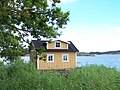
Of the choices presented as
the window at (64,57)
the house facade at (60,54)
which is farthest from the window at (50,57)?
the window at (64,57)

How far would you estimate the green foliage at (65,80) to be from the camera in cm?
1089

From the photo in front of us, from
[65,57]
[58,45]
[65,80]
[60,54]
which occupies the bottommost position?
[65,80]

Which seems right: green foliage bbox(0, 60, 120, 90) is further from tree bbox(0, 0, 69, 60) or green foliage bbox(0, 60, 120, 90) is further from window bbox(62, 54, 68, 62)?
window bbox(62, 54, 68, 62)

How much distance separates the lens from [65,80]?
453 inches

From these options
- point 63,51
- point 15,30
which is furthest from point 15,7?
point 63,51

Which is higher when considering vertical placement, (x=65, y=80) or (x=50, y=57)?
(x=50, y=57)

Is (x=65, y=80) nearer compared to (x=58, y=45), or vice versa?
(x=65, y=80)

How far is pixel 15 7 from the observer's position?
35.6ft

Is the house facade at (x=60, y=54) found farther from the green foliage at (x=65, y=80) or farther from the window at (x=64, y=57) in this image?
the green foliage at (x=65, y=80)

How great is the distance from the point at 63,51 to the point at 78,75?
31556 millimetres

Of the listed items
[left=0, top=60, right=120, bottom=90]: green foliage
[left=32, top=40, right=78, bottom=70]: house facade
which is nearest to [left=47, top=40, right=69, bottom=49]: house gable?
[left=32, top=40, right=78, bottom=70]: house facade

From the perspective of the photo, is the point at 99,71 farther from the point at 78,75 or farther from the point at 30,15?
the point at 30,15

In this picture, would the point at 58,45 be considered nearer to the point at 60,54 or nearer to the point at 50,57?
the point at 60,54

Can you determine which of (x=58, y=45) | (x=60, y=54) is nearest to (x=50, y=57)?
(x=60, y=54)
